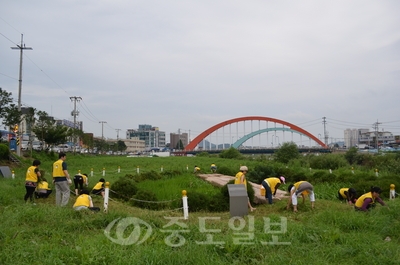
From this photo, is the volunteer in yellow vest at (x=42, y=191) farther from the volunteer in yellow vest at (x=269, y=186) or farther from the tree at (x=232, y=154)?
the tree at (x=232, y=154)

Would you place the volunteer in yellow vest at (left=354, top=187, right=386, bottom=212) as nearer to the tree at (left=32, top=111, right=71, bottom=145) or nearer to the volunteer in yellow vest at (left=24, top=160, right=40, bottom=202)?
the volunteer in yellow vest at (left=24, top=160, right=40, bottom=202)

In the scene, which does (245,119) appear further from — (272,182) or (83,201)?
(83,201)

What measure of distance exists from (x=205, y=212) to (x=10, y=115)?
20.2 m

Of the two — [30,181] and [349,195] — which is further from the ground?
[30,181]

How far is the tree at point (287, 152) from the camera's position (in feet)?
107

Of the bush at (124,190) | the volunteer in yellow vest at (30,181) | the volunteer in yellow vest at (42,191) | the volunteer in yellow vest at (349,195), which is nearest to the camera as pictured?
the volunteer in yellow vest at (30,181)

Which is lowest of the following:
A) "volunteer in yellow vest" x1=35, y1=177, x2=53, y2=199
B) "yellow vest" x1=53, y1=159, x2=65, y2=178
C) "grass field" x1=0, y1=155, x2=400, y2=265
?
"grass field" x1=0, y1=155, x2=400, y2=265

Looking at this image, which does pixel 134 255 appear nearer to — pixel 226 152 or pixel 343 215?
pixel 343 215

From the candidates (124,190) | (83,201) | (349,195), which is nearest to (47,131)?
(124,190)

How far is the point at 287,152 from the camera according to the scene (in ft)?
108

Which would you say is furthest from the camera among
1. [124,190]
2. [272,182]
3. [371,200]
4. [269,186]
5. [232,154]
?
[232,154]

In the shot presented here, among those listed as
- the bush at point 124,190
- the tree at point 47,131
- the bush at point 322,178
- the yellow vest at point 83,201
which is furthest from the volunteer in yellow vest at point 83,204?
the tree at point 47,131

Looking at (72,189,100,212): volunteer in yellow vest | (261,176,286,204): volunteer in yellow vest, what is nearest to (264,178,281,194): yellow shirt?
(261,176,286,204): volunteer in yellow vest

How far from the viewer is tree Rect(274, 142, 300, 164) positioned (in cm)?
3275
